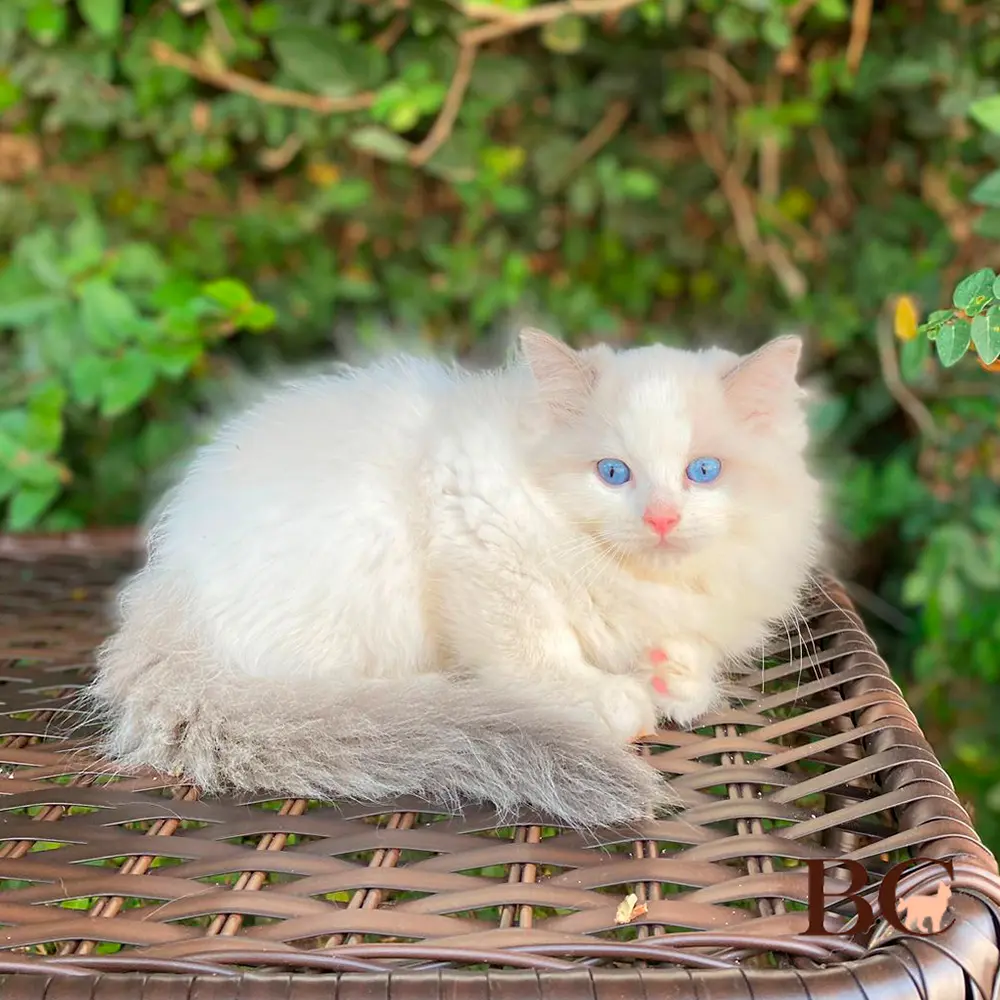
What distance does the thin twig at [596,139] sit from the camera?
225 cm

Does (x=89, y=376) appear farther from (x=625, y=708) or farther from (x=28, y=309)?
(x=625, y=708)

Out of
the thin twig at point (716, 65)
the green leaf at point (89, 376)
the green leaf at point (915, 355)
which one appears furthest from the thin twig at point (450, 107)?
the green leaf at point (915, 355)

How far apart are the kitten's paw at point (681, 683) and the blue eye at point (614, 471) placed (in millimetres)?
209

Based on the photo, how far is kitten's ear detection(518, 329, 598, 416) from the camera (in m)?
1.11

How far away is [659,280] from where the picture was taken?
2.48 m

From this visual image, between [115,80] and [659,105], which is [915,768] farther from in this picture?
[115,80]

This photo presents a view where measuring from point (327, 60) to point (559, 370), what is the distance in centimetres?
115

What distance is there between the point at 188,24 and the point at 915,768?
189 cm

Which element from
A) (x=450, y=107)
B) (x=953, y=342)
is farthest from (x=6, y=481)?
(x=953, y=342)

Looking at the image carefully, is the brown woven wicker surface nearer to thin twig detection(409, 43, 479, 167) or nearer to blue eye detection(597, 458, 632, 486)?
blue eye detection(597, 458, 632, 486)

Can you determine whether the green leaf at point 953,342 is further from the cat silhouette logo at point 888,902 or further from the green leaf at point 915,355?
the cat silhouette logo at point 888,902

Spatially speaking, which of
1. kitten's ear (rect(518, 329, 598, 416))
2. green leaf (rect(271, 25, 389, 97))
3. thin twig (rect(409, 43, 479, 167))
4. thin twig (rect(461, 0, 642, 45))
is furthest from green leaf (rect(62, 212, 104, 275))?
kitten's ear (rect(518, 329, 598, 416))

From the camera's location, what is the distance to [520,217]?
237cm

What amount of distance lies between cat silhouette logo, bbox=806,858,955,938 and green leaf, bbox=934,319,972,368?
48 centimetres
